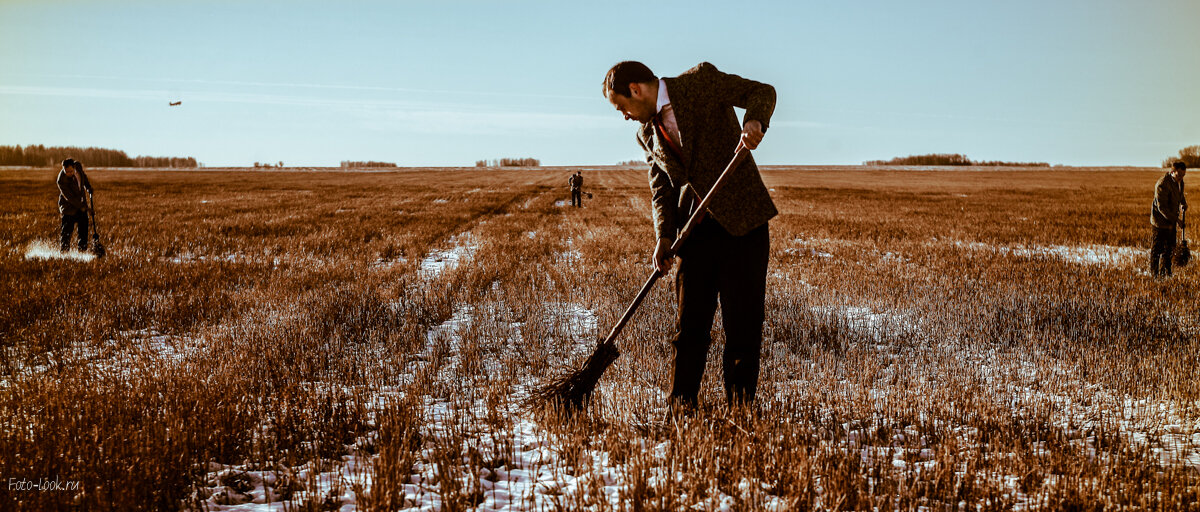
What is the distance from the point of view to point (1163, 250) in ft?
29.5

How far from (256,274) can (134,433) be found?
671 centimetres

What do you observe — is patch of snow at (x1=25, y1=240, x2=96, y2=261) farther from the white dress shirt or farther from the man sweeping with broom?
the white dress shirt

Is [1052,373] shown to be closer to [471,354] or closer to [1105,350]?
[1105,350]

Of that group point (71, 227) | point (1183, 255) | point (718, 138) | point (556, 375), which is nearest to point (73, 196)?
point (71, 227)

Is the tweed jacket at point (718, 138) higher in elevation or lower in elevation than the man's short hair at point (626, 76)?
lower

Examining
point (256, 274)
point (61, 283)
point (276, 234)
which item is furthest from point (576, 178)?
point (61, 283)

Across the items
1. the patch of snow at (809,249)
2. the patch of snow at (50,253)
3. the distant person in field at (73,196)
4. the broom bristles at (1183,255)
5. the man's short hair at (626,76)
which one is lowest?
the patch of snow at (50,253)

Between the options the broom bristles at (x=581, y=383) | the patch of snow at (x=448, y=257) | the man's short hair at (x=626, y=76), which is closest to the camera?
the man's short hair at (x=626, y=76)

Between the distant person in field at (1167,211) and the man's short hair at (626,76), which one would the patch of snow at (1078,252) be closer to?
the distant person in field at (1167,211)

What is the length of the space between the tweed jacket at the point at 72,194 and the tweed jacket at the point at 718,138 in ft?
37.9

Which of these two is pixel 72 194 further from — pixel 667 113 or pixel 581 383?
pixel 667 113

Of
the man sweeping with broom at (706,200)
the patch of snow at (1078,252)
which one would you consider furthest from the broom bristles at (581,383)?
the patch of snow at (1078,252)

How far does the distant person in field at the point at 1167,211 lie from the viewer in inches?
341

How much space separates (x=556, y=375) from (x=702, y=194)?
79.6 inches
